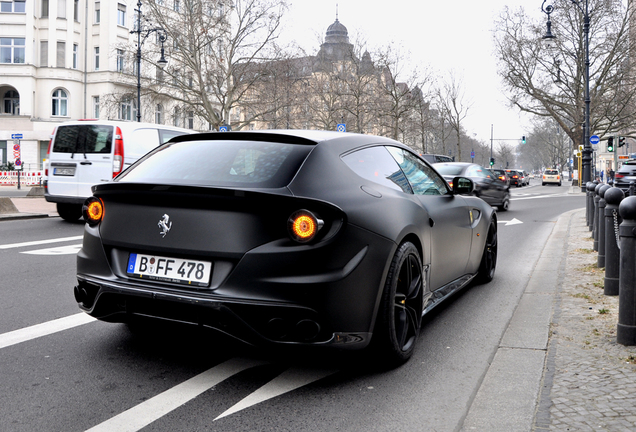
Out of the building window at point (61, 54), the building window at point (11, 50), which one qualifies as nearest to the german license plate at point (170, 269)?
the building window at point (61, 54)

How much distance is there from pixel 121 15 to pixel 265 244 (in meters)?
54.7

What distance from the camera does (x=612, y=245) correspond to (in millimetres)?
5660

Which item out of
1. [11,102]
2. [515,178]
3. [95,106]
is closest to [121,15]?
[95,106]

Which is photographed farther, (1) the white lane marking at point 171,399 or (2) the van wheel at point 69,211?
(2) the van wheel at point 69,211

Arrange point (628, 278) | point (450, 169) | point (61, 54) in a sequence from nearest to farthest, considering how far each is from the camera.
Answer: point (628, 278) < point (450, 169) < point (61, 54)

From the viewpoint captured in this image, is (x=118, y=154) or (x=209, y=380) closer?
(x=209, y=380)

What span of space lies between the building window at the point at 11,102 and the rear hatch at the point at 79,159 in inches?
1713

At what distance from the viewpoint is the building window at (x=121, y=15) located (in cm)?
5247

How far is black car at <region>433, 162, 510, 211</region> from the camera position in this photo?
18672 mm

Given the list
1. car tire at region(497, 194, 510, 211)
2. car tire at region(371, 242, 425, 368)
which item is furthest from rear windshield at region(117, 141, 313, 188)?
car tire at region(497, 194, 510, 211)

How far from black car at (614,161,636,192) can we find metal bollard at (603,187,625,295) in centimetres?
1858

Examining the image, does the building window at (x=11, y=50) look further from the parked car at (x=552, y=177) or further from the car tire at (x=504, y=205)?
the parked car at (x=552, y=177)

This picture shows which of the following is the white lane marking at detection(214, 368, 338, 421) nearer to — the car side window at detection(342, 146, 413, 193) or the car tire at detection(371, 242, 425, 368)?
the car tire at detection(371, 242, 425, 368)

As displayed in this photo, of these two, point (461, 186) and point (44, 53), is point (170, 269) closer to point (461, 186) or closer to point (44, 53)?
point (461, 186)
